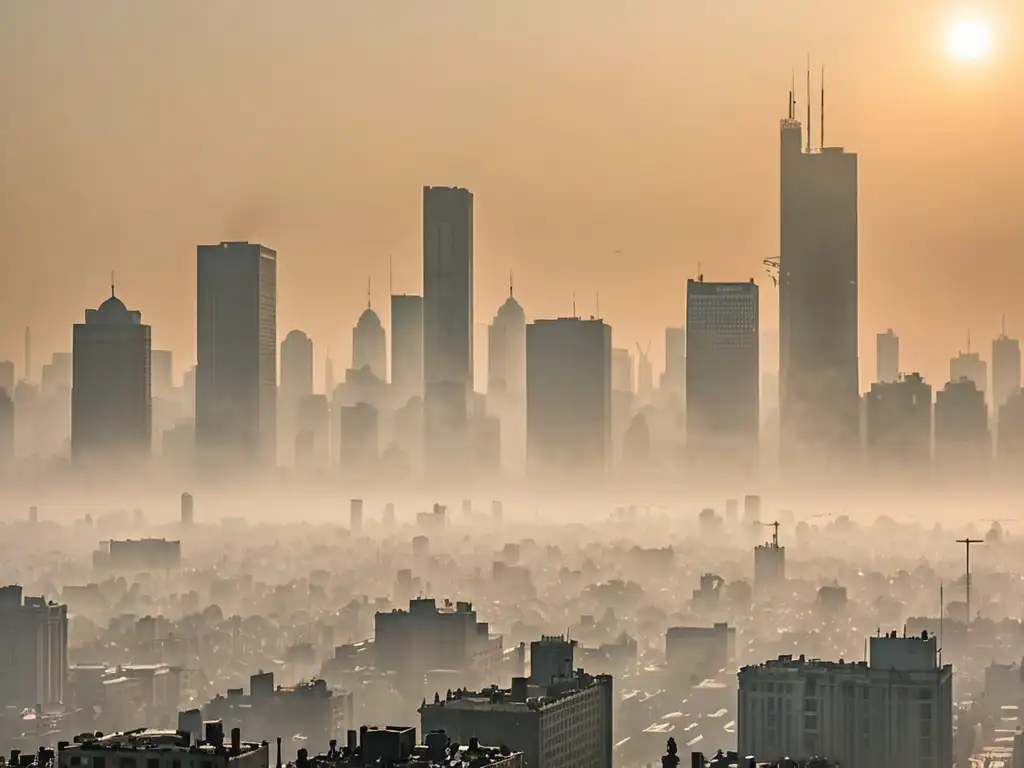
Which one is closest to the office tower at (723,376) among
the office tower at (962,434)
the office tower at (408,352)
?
the office tower at (408,352)

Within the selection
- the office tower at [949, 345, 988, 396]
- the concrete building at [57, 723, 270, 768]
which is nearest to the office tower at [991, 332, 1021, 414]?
the office tower at [949, 345, 988, 396]

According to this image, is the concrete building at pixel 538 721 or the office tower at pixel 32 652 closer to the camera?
the concrete building at pixel 538 721

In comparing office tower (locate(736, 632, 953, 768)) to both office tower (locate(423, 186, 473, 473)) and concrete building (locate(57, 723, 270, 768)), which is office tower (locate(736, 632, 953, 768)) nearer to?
concrete building (locate(57, 723, 270, 768))

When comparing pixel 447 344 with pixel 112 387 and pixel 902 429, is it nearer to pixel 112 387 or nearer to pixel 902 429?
pixel 112 387

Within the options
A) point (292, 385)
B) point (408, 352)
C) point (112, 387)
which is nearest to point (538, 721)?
Result: point (112, 387)

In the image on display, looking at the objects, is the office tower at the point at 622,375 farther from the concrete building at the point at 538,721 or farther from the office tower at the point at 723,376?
the concrete building at the point at 538,721

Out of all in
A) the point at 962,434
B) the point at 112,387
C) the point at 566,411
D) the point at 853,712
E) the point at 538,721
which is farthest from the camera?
the point at 566,411
